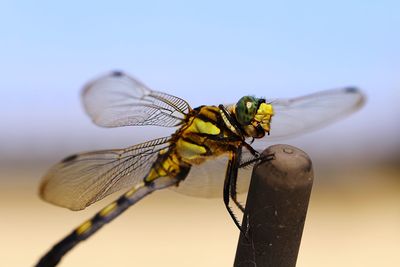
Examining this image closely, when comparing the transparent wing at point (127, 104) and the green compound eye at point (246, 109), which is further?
the transparent wing at point (127, 104)

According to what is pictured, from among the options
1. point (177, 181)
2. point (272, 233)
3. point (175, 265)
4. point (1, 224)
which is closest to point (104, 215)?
point (177, 181)

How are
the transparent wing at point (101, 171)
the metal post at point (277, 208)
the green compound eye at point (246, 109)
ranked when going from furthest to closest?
the transparent wing at point (101, 171) → the green compound eye at point (246, 109) → the metal post at point (277, 208)

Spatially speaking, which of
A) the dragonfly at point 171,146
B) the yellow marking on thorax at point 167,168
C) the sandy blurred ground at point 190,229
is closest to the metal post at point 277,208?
the dragonfly at point 171,146

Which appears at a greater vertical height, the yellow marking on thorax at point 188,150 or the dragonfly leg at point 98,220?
the yellow marking on thorax at point 188,150

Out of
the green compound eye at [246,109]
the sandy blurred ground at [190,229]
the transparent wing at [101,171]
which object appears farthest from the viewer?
the sandy blurred ground at [190,229]

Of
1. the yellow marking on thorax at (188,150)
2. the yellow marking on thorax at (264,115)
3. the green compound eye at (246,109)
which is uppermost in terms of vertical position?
the green compound eye at (246,109)

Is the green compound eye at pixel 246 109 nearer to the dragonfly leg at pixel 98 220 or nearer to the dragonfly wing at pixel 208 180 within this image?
the dragonfly wing at pixel 208 180

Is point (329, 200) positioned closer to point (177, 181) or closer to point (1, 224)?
point (1, 224)
